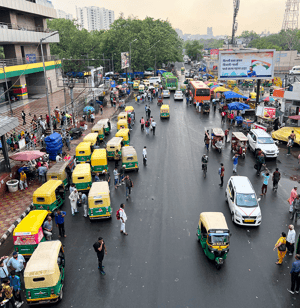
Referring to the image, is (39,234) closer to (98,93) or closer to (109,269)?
(109,269)

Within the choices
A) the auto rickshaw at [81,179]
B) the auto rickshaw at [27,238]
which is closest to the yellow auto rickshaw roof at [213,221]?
→ the auto rickshaw at [27,238]

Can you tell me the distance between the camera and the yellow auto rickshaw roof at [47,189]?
14.8 metres

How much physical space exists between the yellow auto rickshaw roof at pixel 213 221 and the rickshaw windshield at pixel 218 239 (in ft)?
0.94

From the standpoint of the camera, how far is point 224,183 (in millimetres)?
18953

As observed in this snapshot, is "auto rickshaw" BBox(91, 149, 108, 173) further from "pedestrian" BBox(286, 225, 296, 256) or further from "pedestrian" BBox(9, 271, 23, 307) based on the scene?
"pedestrian" BBox(286, 225, 296, 256)

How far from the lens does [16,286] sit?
9.66 meters

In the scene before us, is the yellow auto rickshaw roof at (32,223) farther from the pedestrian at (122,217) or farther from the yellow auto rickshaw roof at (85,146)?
the yellow auto rickshaw roof at (85,146)

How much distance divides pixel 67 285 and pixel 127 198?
705 centimetres

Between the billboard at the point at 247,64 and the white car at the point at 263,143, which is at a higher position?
the billboard at the point at 247,64

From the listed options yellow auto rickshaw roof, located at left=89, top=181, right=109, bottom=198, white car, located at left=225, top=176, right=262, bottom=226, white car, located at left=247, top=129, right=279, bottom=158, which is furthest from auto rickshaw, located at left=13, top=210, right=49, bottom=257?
white car, located at left=247, top=129, right=279, bottom=158

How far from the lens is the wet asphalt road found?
9.91 meters

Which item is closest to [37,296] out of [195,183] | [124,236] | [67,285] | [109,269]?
[67,285]

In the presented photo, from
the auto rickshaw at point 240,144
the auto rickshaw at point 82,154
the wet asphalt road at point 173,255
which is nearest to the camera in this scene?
the wet asphalt road at point 173,255

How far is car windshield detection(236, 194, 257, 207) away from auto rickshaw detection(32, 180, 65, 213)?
9666mm
